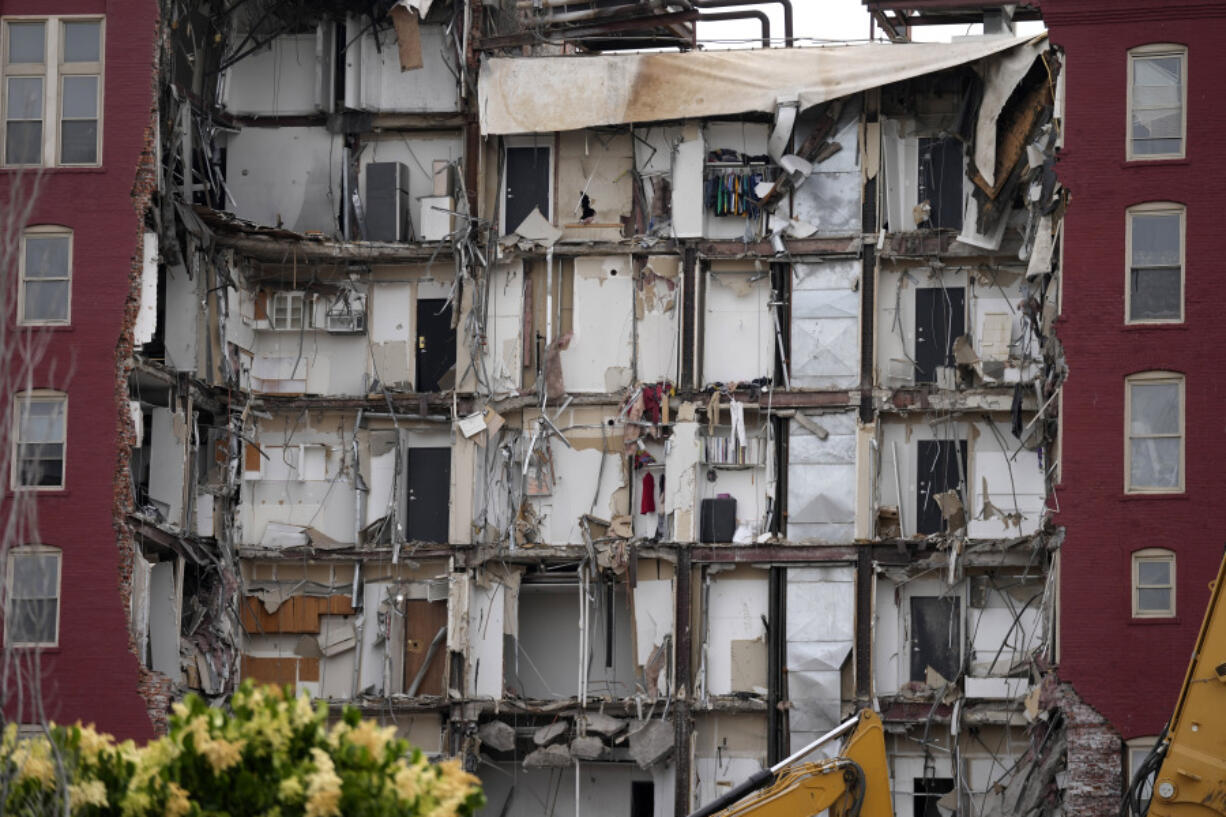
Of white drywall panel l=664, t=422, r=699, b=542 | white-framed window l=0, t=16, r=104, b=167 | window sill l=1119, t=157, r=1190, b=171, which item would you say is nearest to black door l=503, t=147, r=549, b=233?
white drywall panel l=664, t=422, r=699, b=542

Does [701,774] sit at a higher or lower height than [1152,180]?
lower

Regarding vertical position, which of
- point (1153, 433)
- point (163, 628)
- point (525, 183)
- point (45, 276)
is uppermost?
point (525, 183)

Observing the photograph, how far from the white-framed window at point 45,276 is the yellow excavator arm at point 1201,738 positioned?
2035cm

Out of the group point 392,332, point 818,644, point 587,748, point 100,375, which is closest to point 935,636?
point 818,644

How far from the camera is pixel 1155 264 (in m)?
40.1

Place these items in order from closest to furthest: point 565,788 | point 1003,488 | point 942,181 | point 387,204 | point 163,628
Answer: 1. point 163,628
2. point 1003,488
3. point 942,181
4. point 565,788
5. point 387,204

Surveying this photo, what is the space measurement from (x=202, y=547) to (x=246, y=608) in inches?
83.9

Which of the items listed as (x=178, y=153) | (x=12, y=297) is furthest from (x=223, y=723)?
(x=178, y=153)

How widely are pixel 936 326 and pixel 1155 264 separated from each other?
19.6 ft

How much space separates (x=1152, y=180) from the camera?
1583 inches

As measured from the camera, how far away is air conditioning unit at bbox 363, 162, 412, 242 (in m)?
46.2

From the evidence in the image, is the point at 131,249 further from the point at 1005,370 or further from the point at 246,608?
the point at 1005,370

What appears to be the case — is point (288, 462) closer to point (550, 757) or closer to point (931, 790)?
point (550, 757)

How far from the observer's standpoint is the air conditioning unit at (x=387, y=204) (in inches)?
1821
